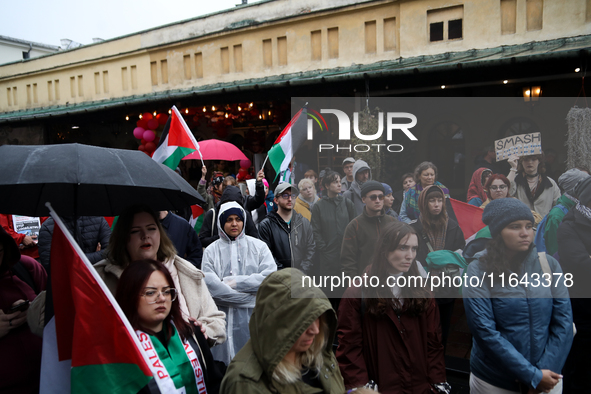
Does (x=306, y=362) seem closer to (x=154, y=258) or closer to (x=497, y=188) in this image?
(x=154, y=258)

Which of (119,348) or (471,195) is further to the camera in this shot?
(471,195)

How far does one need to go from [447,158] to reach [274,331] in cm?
170

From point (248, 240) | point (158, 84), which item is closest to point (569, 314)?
point (248, 240)

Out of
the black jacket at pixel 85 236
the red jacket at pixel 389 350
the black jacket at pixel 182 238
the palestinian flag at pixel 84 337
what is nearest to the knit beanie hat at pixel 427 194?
the red jacket at pixel 389 350

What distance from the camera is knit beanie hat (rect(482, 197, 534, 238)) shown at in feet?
7.70

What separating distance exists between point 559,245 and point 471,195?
1.06 metres

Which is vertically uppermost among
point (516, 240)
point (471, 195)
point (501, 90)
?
point (501, 90)

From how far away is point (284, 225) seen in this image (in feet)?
15.6

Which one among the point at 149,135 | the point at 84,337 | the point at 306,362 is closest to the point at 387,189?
the point at 306,362

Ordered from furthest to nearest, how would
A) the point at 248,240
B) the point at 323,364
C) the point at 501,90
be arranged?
the point at 501,90 < the point at 248,240 < the point at 323,364

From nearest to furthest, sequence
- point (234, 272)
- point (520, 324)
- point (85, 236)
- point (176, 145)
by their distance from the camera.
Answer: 1. point (520, 324)
2. point (234, 272)
3. point (85, 236)
4. point (176, 145)

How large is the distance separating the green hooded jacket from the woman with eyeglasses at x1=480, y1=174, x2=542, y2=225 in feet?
4.52

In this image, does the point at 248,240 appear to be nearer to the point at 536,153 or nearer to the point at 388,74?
the point at 536,153

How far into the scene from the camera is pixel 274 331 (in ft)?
5.71
